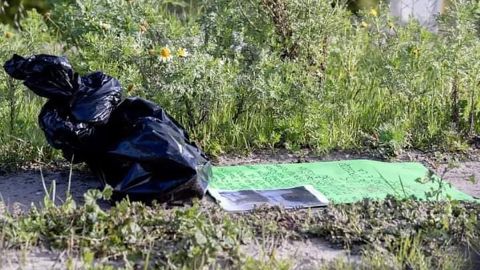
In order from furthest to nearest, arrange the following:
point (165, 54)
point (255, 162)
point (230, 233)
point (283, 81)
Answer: point (283, 81) < point (255, 162) < point (165, 54) < point (230, 233)

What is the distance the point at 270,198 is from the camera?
4770mm

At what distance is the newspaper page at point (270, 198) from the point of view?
4.62 metres

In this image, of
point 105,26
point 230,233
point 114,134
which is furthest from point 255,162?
point 230,233

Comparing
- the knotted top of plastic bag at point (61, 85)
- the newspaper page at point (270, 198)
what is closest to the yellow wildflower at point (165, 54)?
the knotted top of plastic bag at point (61, 85)

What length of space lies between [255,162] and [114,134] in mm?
1029

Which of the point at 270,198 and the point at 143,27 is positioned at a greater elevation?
the point at 143,27

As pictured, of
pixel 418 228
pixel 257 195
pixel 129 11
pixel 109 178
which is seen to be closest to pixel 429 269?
pixel 418 228

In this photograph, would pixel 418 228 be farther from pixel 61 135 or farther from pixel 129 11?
pixel 129 11

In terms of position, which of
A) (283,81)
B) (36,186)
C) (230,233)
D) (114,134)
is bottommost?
(36,186)

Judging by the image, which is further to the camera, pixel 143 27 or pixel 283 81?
pixel 283 81

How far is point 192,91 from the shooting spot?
5.35 metres

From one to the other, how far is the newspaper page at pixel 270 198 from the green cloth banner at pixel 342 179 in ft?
0.25

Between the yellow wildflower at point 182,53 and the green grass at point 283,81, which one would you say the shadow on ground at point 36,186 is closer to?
the green grass at point 283,81

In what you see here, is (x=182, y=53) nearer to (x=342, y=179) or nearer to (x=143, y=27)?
(x=143, y=27)
